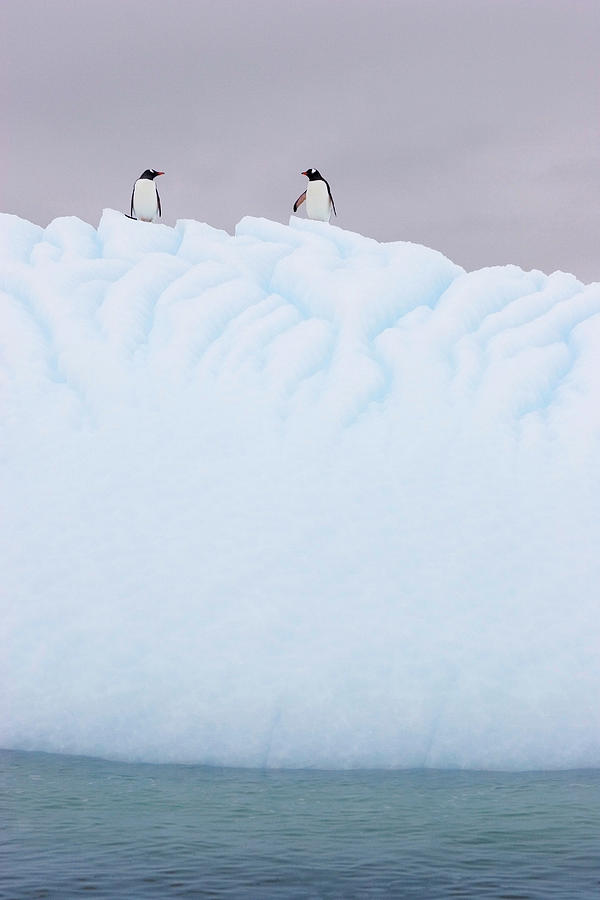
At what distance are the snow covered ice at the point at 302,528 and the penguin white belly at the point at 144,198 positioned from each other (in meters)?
7.20

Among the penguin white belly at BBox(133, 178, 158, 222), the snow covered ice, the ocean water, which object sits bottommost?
the ocean water

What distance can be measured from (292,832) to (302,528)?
3338 millimetres

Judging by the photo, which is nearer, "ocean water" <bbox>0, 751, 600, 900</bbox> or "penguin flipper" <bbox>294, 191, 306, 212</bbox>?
"ocean water" <bbox>0, 751, 600, 900</bbox>

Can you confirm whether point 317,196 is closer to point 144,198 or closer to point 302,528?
point 144,198

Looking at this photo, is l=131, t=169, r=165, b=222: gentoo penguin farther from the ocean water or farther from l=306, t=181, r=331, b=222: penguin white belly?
the ocean water

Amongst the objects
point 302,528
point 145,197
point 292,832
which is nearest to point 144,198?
point 145,197

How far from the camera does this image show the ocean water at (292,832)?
601 centimetres

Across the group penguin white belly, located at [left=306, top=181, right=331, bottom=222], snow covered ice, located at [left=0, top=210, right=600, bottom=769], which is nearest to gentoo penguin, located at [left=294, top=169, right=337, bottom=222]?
penguin white belly, located at [left=306, top=181, right=331, bottom=222]

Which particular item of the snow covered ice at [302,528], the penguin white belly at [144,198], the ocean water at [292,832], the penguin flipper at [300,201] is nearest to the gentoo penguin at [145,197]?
the penguin white belly at [144,198]

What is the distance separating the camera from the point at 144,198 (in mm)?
19016

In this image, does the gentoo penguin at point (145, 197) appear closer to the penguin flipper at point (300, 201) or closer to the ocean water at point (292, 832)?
the penguin flipper at point (300, 201)

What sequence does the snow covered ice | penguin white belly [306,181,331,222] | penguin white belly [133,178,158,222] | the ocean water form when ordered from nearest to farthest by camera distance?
the ocean water
the snow covered ice
penguin white belly [133,178,158,222]
penguin white belly [306,181,331,222]

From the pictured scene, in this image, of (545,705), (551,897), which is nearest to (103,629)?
(545,705)

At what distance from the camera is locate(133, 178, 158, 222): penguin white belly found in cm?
1897
